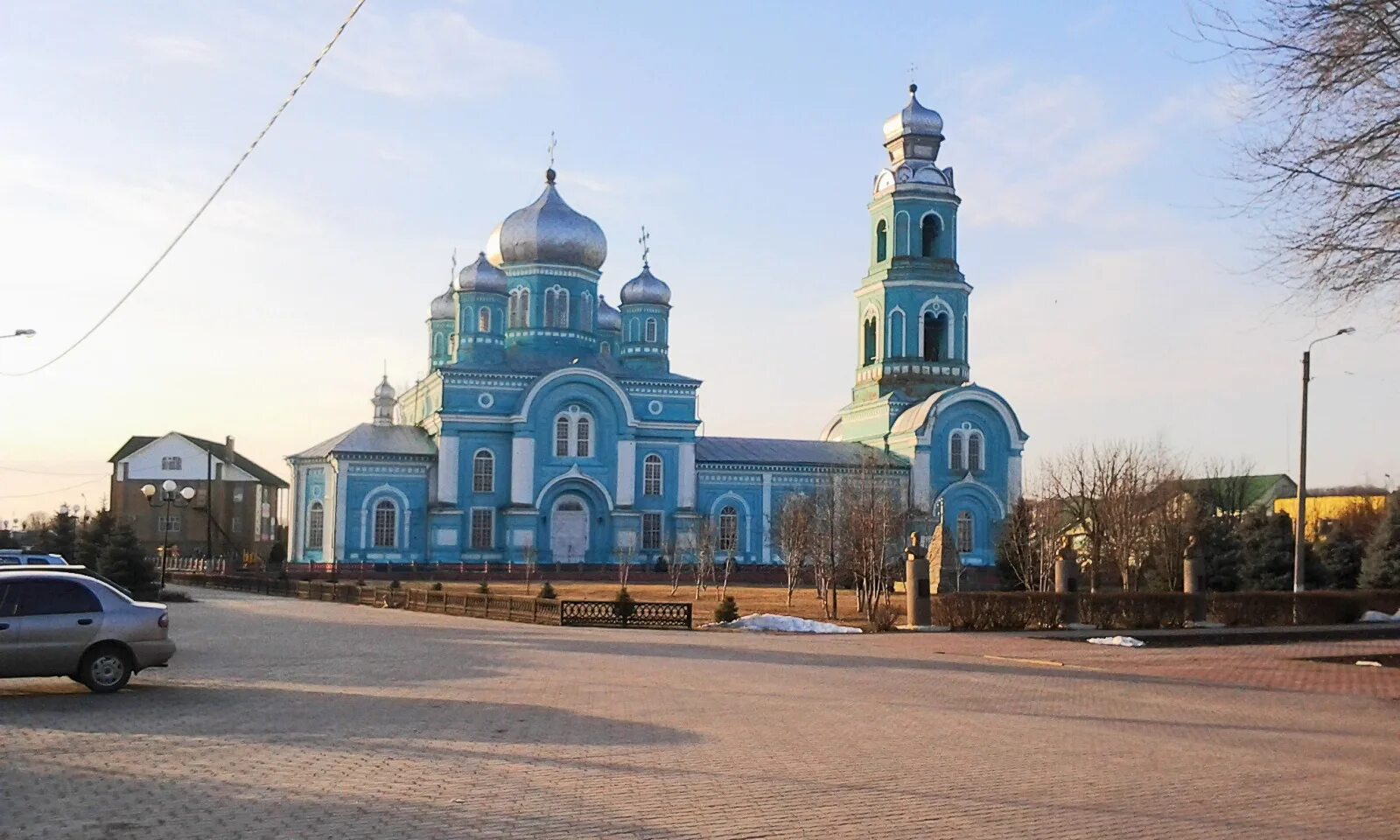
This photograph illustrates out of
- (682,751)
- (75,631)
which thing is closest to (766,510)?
(75,631)

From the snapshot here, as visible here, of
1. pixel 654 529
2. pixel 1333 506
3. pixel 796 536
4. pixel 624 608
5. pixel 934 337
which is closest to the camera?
pixel 624 608

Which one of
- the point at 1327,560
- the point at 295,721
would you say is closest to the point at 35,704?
the point at 295,721

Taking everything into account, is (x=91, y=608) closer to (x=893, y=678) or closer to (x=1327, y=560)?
(x=893, y=678)

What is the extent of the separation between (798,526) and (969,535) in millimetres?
19787

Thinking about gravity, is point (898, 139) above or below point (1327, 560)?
above

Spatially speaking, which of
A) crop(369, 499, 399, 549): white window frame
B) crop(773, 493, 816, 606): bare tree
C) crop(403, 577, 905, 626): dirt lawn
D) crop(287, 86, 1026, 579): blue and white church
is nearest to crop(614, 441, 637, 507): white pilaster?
crop(287, 86, 1026, 579): blue and white church

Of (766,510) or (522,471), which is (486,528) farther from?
(766,510)

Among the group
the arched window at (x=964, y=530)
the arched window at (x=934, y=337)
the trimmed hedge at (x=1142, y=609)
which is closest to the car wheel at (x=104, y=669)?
the trimmed hedge at (x=1142, y=609)

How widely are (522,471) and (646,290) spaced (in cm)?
1276

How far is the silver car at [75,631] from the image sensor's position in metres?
14.6

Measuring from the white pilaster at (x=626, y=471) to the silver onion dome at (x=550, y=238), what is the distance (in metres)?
8.96

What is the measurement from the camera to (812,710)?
47.7ft

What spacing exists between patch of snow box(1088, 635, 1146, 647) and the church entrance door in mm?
34174

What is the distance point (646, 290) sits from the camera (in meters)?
67.7
